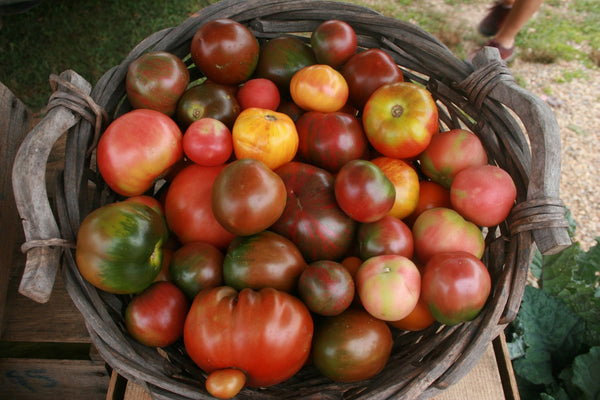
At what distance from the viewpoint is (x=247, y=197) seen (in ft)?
3.76

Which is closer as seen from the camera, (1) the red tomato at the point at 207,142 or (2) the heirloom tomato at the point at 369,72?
(1) the red tomato at the point at 207,142

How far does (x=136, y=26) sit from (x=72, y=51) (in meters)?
0.46

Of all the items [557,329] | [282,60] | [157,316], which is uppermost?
[282,60]

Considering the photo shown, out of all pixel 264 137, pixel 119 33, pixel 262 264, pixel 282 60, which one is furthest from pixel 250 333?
pixel 119 33

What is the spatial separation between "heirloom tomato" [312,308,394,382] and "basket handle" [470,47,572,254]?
0.46 meters

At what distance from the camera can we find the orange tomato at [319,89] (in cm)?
147

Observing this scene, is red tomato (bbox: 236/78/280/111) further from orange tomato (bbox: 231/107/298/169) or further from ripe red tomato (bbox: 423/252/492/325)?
ripe red tomato (bbox: 423/252/492/325)

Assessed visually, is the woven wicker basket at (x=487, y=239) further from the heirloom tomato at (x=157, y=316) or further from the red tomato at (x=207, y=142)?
the red tomato at (x=207, y=142)

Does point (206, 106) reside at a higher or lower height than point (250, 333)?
higher

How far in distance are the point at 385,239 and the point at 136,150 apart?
77 centimetres

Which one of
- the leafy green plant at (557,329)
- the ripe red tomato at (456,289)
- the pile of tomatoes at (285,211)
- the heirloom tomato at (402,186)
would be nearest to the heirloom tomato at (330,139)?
the pile of tomatoes at (285,211)

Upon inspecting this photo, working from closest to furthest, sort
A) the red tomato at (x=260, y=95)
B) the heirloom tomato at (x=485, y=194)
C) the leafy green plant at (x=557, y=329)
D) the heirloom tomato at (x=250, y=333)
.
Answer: the heirloom tomato at (x=250, y=333) < the heirloom tomato at (x=485, y=194) < the red tomato at (x=260, y=95) < the leafy green plant at (x=557, y=329)

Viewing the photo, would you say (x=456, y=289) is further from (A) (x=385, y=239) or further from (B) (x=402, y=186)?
(B) (x=402, y=186)

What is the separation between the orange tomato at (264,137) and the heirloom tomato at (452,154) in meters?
0.46
